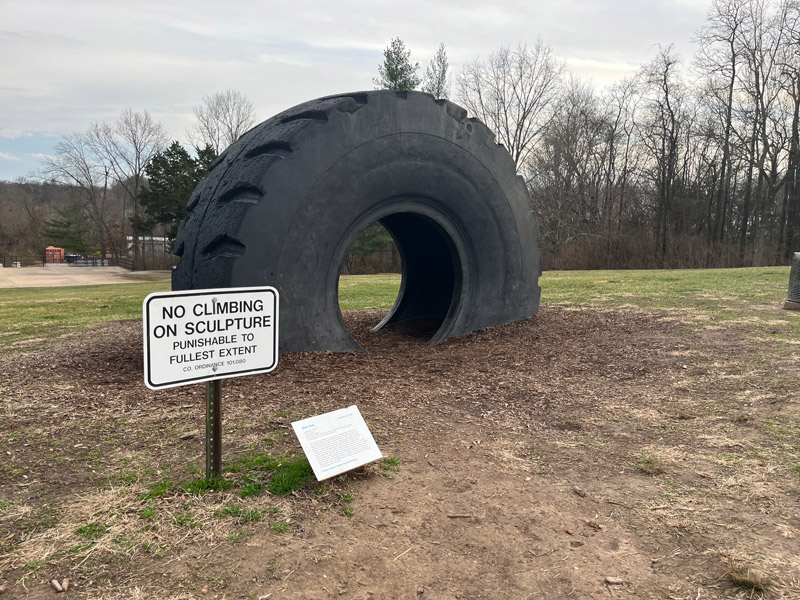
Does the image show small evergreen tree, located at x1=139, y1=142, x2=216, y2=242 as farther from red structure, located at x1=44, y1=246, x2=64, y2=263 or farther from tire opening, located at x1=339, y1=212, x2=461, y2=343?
tire opening, located at x1=339, y1=212, x2=461, y2=343

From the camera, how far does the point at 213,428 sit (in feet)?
9.31

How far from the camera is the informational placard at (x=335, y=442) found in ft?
9.47

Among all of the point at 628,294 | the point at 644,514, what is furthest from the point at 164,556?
the point at 628,294

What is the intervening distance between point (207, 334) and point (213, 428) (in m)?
0.47

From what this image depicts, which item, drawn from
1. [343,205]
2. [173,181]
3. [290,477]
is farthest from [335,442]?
[173,181]

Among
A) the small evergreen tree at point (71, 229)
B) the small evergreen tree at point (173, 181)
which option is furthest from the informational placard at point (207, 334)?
the small evergreen tree at point (71, 229)

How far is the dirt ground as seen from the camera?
2184 millimetres

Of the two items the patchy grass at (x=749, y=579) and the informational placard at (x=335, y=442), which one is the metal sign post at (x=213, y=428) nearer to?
the informational placard at (x=335, y=442)

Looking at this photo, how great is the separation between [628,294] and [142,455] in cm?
986

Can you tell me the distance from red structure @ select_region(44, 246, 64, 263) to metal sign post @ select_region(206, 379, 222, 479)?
72.0 meters

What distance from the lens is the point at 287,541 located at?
239 centimetres

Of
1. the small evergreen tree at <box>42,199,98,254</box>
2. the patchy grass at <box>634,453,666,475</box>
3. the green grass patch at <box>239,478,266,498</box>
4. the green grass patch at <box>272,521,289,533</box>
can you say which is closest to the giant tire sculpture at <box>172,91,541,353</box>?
the green grass patch at <box>239,478,266,498</box>

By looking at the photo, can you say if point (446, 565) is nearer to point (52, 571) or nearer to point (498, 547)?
point (498, 547)

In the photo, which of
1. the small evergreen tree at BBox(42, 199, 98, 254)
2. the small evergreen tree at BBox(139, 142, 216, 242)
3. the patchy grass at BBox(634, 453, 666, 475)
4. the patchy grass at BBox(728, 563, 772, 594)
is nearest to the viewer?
the patchy grass at BBox(728, 563, 772, 594)
